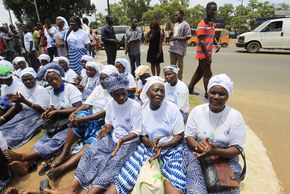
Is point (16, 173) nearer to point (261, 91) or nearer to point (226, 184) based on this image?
point (226, 184)

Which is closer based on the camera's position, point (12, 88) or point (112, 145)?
point (112, 145)

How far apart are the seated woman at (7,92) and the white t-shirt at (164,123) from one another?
255 cm

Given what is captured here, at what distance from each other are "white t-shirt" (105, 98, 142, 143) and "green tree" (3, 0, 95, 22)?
28.3 metres

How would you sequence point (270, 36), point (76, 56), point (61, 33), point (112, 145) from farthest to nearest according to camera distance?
point (270, 36) → point (61, 33) → point (76, 56) → point (112, 145)

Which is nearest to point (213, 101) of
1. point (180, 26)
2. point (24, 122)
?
point (24, 122)

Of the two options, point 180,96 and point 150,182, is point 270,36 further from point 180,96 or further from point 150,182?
point 150,182

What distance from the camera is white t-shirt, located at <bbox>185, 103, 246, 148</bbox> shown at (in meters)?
2.37

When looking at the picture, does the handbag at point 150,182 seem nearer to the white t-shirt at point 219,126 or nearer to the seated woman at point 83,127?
the white t-shirt at point 219,126

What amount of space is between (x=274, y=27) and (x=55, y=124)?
A: 1345 centimetres

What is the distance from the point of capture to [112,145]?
283 centimetres

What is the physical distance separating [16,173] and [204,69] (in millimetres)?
3845

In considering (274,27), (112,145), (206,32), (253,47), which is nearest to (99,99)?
(112,145)

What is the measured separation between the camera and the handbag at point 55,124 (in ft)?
11.4

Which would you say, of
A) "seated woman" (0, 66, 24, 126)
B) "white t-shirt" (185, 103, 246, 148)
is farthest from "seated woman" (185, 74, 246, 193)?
"seated woman" (0, 66, 24, 126)
